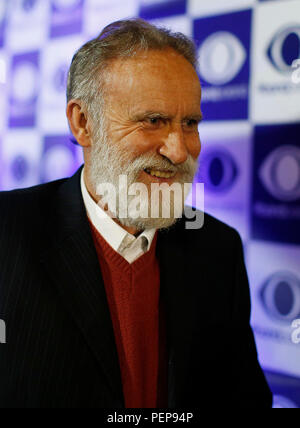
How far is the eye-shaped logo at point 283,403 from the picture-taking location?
144 centimetres

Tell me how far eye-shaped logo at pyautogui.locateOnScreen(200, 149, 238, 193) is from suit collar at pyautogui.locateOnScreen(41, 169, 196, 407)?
1.17 feet

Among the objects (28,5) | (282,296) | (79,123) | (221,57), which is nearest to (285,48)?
(221,57)

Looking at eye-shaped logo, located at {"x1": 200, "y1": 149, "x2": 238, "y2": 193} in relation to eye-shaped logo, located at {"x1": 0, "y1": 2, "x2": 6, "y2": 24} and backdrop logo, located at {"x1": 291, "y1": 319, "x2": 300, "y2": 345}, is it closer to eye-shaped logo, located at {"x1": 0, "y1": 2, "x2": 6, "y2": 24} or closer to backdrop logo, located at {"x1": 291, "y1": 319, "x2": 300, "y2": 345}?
backdrop logo, located at {"x1": 291, "y1": 319, "x2": 300, "y2": 345}

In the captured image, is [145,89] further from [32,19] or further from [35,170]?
[32,19]

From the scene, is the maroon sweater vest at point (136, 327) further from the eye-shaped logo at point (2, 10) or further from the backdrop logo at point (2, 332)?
the eye-shaped logo at point (2, 10)

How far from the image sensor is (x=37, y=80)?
1844 millimetres

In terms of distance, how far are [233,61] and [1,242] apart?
1012 millimetres

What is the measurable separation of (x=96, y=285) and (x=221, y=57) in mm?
965

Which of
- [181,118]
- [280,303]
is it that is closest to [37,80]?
[181,118]

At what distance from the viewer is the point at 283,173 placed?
1404 millimetres

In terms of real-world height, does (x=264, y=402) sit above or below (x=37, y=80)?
below

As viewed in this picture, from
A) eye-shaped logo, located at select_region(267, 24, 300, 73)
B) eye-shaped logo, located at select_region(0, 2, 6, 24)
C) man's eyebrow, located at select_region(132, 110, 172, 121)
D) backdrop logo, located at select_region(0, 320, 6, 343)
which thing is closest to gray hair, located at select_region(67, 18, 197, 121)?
man's eyebrow, located at select_region(132, 110, 172, 121)
